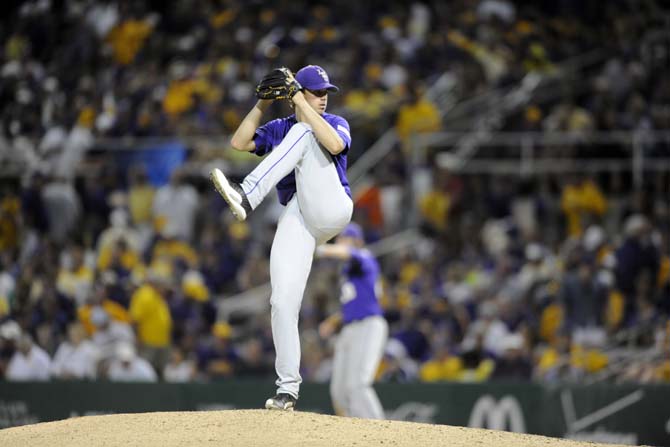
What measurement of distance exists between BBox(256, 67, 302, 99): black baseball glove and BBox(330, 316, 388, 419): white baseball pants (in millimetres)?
4487

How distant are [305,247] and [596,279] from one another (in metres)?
7.79

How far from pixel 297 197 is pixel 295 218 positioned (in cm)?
14

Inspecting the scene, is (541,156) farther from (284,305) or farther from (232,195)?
(232,195)

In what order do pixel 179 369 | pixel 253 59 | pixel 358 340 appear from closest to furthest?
pixel 358 340, pixel 179 369, pixel 253 59

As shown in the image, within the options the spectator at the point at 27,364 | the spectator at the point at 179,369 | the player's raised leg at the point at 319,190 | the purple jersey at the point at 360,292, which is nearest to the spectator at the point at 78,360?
the spectator at the point at 27,364

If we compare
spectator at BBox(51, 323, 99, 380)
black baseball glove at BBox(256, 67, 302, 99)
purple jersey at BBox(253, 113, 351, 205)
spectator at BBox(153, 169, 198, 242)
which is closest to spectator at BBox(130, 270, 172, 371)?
spectator at BBox(51, 323, 99, 380)

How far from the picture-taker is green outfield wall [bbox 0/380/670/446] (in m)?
11.9

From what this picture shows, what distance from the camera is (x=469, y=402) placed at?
12.0 metres

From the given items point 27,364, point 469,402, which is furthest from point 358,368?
point 27,364

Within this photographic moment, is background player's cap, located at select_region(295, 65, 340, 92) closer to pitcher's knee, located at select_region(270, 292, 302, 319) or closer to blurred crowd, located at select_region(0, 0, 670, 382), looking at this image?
pitcher's knee, located at select_region(270, 292, 302, 319)

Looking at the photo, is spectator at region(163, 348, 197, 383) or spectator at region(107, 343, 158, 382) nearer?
spectator at region(107, 343, 158, 382)

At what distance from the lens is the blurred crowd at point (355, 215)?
1431cm

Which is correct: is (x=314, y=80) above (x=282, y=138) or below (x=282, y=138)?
above

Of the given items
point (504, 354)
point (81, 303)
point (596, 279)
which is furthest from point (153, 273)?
point (596, 279)
